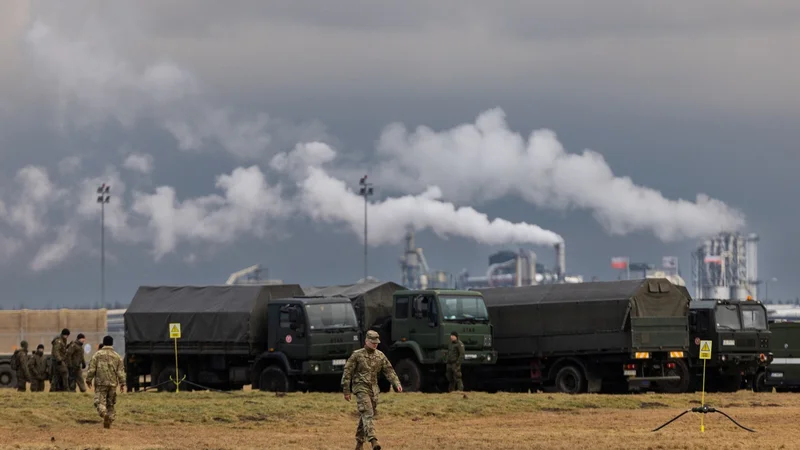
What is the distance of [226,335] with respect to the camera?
4188cm

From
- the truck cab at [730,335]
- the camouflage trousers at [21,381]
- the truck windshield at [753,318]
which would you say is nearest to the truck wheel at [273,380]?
the camouflage trousers at [21,381]

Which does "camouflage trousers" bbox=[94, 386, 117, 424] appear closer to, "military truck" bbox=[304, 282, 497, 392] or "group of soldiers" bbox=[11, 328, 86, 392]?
"group of soldiers" bbox=[11, 328, 86, 392]

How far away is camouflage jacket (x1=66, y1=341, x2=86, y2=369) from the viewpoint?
137ft

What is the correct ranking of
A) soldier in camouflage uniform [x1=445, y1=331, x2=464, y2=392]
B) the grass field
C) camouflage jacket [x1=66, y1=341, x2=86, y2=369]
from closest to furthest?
the grass field, soldier in camouflage uniform [x1=445, y1=331, x2=464, y2=392], camouflage jacket [x1=66, y1=341, x2=86, y2=369]

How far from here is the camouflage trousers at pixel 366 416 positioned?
2278cm

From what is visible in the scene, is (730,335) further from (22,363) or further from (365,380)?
(22,363)

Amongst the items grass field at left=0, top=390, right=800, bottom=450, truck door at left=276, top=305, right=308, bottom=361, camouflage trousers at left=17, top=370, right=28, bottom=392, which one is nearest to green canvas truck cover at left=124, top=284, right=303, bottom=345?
truck door at left=276, top=305, right=308, bottom=361

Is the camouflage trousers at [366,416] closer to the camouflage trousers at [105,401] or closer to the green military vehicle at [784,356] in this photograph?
the camouflage trousers at [105,401]

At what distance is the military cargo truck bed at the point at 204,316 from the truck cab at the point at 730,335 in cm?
1236

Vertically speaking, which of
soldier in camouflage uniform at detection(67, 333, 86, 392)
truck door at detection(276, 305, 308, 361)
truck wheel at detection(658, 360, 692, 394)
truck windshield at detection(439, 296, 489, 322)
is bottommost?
truck wheel at detection(658, 360, 692, 394)

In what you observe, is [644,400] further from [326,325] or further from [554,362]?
[326,325]

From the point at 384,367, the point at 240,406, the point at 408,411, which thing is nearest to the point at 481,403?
the point at 408,411

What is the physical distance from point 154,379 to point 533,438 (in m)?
19.7

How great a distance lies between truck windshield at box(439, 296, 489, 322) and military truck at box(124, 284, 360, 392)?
268cm
